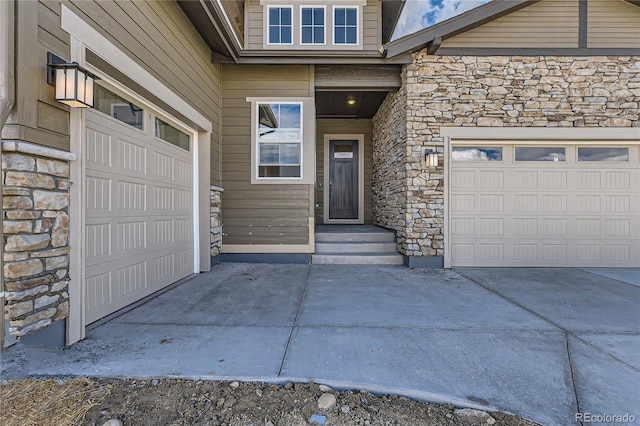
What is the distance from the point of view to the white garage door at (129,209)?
8.61ft

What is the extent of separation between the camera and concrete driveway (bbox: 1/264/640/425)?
1.78m

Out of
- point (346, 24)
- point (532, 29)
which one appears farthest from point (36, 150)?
point (532, 29)

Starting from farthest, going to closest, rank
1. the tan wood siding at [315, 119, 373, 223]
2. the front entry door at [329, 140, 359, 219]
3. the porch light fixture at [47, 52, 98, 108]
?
the front entry door at [329, 140, 359, 219]
the tan wood siding at [315, 119, 373, 223]
the porch light fixture at [47, 52, 98, 108]

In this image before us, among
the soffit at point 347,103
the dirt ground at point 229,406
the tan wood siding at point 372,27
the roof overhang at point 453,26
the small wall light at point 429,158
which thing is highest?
the tan wood siding at point 372,27

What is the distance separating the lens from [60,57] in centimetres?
216

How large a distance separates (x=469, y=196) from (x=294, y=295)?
356cm

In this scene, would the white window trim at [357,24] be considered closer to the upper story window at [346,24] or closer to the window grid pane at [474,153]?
the upper story window at [346,24]

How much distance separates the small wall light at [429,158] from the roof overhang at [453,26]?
1.66 metres

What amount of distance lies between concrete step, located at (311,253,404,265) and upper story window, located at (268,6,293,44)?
4.08m

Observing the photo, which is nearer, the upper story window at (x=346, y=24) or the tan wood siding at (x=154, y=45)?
the tan wood siding at (x=154, y=45)

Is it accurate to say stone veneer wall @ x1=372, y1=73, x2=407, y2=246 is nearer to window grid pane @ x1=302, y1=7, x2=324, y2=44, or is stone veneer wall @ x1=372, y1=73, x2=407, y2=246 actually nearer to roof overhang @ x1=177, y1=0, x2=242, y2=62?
window grid pane @ x1=302, y1=7, x2=324, y2=44

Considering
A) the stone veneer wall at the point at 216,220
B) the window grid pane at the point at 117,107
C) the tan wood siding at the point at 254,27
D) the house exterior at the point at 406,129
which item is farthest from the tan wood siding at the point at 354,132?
the window grid pane at the point at 117,107

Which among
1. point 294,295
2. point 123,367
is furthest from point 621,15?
point 123,367

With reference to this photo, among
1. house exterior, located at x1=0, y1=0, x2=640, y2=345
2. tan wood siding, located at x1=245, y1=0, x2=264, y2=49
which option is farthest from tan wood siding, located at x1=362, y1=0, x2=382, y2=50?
tan wood siding, located at x1=245, y1=0, x2=264, y2=49
